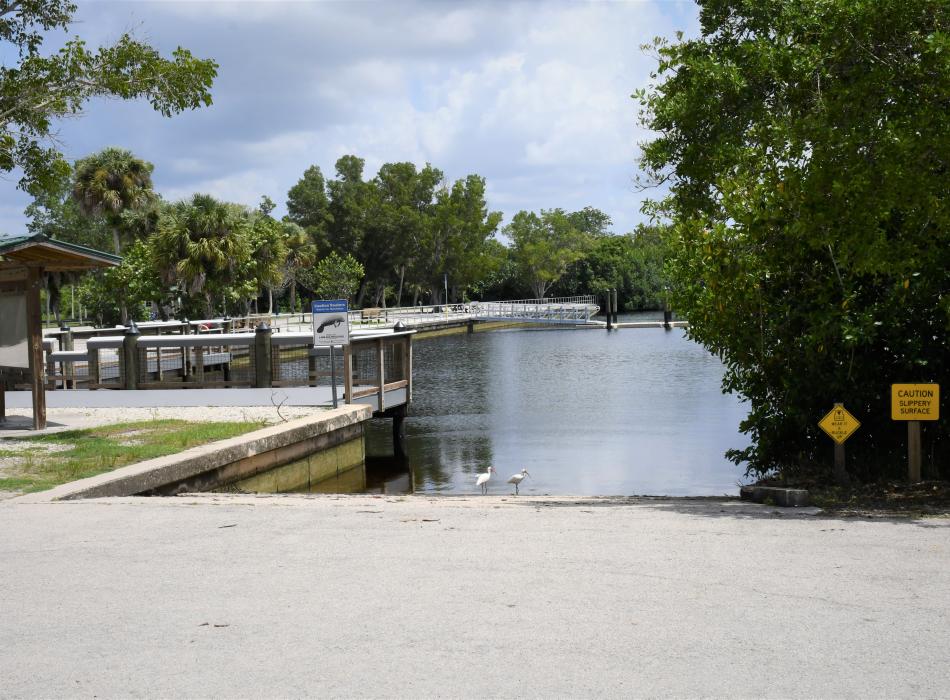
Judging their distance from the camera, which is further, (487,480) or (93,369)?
(93,369)

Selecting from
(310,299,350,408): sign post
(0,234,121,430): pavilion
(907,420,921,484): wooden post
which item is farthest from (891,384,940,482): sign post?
(0,234,121,430): pavilion

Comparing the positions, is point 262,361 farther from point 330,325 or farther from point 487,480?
point 487,480

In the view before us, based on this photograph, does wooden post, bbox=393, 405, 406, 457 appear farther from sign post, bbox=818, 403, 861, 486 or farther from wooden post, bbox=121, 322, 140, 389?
sign post, bbox=818, 403, 861, 486

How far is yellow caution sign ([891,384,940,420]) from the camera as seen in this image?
9484mm

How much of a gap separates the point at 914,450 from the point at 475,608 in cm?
641

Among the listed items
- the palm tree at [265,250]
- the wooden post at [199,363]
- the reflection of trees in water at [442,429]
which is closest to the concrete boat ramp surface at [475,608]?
the reflection of trees in water at [442,429]

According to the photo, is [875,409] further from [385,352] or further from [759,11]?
[385,352]

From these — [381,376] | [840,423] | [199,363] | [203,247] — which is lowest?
[840,423]

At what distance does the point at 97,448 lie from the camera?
40.6 ft

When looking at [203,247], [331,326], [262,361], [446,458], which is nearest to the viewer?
[331,326]

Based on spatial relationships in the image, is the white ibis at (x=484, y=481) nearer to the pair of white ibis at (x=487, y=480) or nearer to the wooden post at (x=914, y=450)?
the pair of white ibis at (x=487, y=480)

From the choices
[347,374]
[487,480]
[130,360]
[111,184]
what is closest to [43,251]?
[347,374]

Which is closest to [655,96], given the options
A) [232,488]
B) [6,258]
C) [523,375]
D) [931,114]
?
[931,114]

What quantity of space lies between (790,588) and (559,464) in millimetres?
13074
